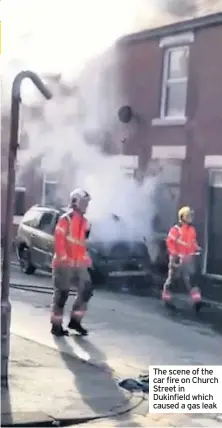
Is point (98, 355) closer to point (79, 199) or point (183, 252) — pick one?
point (79, 199)

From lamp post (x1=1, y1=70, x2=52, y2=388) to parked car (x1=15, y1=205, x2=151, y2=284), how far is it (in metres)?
1.19

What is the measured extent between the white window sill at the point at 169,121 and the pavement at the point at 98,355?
0.97 m

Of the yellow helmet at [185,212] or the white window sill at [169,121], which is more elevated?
the white window sill at [169,121]

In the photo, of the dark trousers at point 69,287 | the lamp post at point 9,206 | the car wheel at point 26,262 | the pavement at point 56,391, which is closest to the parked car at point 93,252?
the car wheel at point 26,262

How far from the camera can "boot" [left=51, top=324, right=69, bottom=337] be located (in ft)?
17.0

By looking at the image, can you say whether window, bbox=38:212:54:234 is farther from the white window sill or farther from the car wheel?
the white window sill

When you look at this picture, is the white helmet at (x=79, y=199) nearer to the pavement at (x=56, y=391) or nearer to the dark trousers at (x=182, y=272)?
the dark trousers at (x=182, y=272)

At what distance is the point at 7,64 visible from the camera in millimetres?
4195

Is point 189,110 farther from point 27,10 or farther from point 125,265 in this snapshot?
point 27,10

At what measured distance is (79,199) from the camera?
5199 mm

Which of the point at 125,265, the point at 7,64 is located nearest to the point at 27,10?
the point at 7,64

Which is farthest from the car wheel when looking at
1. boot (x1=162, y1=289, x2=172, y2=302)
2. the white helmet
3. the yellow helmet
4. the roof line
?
the roof line

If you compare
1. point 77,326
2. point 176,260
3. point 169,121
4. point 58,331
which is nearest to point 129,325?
point 77,326

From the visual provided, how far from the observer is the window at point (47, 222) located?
5.56 m
